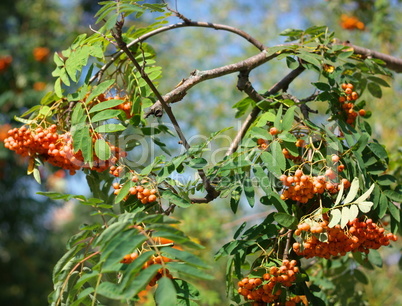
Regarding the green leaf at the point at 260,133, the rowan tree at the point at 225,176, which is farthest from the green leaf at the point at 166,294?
the green leaf at the point at 260,133

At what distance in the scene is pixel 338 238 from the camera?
115 cm

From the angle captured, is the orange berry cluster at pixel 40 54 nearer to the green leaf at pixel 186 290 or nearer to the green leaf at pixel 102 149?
the green leaf at pixel 102 149

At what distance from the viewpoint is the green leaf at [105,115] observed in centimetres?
134

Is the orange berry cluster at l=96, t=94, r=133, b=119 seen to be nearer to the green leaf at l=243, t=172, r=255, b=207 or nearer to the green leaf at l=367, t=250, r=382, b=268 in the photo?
the green leaf at l=243, t=172, r=255, b=207

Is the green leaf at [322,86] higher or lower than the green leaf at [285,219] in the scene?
higher

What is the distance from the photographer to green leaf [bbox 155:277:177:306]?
0.82 meters

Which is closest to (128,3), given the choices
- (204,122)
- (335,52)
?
(335,52)

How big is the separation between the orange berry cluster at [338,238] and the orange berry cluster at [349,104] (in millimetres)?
383

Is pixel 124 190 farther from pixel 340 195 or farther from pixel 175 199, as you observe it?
pixel 340 195

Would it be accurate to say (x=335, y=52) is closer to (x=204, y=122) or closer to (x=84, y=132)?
(x=84, y=132)

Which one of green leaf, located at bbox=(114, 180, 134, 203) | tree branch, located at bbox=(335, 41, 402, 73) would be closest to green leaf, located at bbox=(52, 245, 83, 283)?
green leaf, located at bbox=(114, 180, 134, 203)

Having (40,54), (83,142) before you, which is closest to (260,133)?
(83,142)

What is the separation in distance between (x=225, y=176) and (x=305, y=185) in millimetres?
222

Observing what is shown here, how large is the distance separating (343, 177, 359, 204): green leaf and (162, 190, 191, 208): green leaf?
1.22 feet
